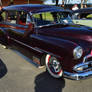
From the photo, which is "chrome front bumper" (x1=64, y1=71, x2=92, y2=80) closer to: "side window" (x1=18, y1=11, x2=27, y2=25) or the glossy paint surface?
the glossy paint surface

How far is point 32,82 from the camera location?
11.2 feet

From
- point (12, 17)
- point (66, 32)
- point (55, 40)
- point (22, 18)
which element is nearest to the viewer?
point (55, 40)

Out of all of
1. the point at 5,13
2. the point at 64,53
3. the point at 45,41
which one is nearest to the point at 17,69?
the point at 45,41

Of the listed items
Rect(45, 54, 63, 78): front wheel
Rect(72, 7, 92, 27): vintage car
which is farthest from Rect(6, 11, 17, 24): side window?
Rect(72, 7, 92, 27): vintage car

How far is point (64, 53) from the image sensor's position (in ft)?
9.59

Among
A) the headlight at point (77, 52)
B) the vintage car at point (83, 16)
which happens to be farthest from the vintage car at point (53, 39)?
the vintage car at point (83, 16)

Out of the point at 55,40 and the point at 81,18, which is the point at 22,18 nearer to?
the point at 55,40

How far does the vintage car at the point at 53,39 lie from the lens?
9.53 feet

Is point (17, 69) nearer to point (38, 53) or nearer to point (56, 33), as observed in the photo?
point (38, 53)

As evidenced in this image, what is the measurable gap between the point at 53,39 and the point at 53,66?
67 cm

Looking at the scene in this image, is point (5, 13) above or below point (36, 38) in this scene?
above

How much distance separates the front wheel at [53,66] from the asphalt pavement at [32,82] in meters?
0.14

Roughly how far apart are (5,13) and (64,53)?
3.49 metres

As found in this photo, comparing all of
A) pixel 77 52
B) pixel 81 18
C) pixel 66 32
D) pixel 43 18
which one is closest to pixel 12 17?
pixel 43 18
